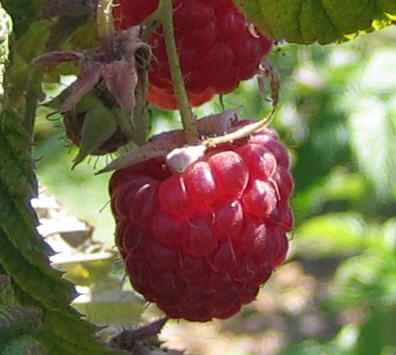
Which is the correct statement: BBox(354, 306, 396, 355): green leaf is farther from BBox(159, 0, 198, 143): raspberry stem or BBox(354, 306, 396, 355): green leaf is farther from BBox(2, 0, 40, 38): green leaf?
BBox(2, 0, 40, 38): green leaf

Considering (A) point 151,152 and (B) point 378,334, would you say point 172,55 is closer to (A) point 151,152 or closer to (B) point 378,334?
(A) point 151,152

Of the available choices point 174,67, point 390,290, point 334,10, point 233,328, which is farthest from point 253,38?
point 233,328

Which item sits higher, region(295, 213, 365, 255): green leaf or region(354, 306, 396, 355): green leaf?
region(354, 306, 396, 355): green leaf

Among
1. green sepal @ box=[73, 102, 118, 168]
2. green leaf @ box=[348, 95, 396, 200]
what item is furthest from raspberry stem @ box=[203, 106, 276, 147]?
green leaf @ box=[348, 95, 396, 200]

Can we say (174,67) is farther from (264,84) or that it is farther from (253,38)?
(264,84)

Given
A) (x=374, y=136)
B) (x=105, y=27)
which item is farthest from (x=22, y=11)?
(x=374, y=136)

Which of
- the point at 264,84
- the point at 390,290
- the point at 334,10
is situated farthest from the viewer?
the point at 390,290
